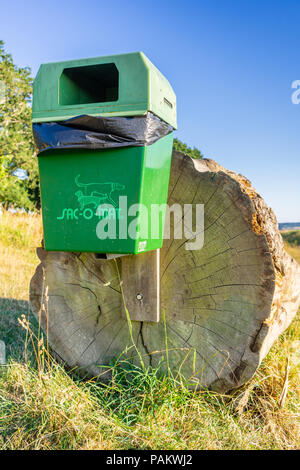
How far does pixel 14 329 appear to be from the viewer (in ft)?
12.7

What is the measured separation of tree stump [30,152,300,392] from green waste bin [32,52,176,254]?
28 centimetres

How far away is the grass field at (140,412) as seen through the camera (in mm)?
2027

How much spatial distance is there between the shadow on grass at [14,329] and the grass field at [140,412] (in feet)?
1.03

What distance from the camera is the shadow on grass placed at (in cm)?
314

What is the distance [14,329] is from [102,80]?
2494mm

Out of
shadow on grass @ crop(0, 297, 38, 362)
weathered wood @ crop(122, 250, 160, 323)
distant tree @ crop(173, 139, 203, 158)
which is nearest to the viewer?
weathered wood @ crop(122, 250, 160, 323)

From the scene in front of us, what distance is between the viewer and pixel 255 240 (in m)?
2.33

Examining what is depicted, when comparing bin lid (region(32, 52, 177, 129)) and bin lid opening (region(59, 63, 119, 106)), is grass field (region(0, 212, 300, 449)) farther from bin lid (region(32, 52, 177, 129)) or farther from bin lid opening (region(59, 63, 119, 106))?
bin lid opening (region(59, 63, 119, 106))

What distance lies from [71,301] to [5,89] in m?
18.6

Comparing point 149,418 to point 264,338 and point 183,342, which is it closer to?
point 183,342

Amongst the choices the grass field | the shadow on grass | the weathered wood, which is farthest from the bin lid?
the shadow on grass

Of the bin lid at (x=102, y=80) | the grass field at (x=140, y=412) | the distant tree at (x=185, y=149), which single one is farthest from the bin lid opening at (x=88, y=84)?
the distant tree at (x=185, y=149)

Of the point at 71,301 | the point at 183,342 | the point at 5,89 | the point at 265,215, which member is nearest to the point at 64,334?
the point at 71,301

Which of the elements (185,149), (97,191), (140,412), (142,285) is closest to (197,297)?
(142,285)
